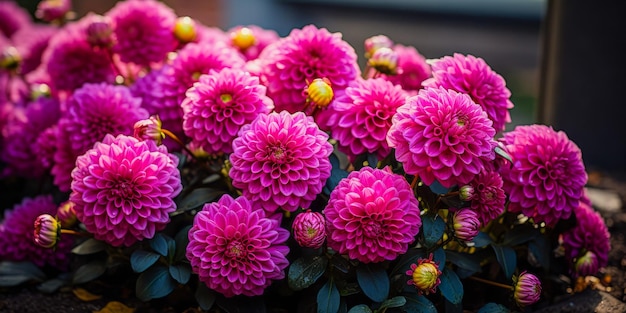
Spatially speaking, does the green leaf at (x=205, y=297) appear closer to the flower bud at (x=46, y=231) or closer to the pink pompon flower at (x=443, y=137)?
the flower bud at (x=46, y=231)

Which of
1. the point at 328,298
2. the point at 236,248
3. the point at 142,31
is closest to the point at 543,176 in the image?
the point at 328,298

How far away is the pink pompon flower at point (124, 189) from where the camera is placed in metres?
1.37

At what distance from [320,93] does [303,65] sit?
0.49 feet

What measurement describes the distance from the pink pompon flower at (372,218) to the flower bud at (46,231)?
0.57 meters

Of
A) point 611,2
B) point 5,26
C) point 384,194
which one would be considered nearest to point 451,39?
point 611,2

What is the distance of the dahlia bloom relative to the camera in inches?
64.3

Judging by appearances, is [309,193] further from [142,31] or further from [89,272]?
[142,31]

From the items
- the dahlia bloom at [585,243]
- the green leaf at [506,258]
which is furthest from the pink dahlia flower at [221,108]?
the dahlia bloom at [585,243]

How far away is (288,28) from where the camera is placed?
5.93 metres

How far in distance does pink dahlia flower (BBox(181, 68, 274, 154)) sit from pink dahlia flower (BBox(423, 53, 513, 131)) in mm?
375

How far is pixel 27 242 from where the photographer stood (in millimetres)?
1779

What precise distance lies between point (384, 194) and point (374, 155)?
0.21 m

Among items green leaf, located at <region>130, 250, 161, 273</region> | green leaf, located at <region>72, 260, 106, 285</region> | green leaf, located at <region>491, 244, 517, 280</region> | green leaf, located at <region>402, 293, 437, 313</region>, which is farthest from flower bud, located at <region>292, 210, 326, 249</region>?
green leaf, located at <region>72, 260, 106, 285</region>

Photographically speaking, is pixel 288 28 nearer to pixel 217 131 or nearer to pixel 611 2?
pixel 611 2
